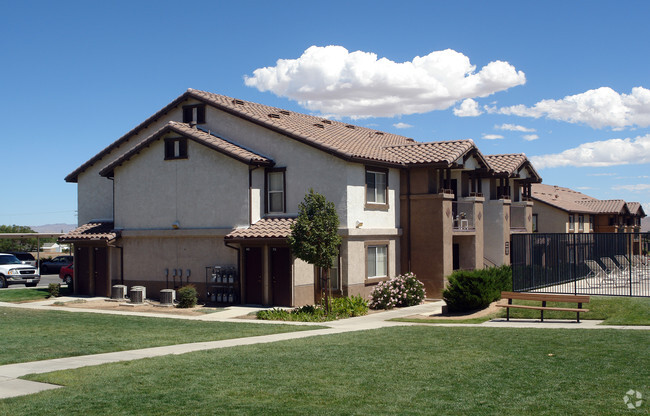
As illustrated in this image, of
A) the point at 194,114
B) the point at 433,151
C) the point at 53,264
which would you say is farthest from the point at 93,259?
the point at 53,264

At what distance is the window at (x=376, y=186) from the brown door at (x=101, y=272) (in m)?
12.2

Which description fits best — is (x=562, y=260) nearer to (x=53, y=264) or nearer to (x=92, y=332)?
(x=92, y=332)

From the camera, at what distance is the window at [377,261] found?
27.1 m

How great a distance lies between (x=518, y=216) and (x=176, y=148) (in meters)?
19.9

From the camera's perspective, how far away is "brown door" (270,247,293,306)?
2564cm

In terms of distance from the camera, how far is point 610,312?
20109 millimetres

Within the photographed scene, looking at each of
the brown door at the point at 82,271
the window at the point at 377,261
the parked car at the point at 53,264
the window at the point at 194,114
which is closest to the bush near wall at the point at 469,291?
the window at the point at 377,261

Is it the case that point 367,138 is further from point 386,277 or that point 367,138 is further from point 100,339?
point 100,339

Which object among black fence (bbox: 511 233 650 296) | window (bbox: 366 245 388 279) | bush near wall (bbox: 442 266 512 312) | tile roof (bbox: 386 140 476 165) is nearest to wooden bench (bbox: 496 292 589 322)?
bush near wall (bbox: 442 266 512 312)

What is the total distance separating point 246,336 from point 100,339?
3.62m

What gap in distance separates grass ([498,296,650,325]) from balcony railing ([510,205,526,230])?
1580cm

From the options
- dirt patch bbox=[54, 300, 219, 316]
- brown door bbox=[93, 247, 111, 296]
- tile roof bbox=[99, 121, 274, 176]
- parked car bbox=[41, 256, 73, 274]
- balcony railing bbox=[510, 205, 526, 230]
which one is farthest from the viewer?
parked car bbox=[41, 256, 73, 274]

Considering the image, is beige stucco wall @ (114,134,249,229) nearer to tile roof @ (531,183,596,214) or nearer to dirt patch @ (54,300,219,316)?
dirt patch @ (54,300,219,316)

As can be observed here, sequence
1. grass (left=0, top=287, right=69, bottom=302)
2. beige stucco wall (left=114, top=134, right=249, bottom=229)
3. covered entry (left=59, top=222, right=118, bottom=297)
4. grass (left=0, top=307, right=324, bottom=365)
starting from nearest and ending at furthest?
grass (left=0, top=307, right=324, bottom=365)
beige stucco wall (left=114, top=134, right=249, bottom=229)
grass (left=0, top=287, right=69, bottom=302)
covered entry (left=59, top=222, right=118, bottom=297)
